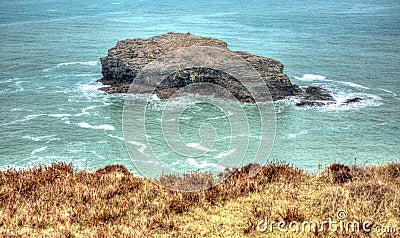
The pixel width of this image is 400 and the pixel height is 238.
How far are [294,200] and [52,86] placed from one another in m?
74.0

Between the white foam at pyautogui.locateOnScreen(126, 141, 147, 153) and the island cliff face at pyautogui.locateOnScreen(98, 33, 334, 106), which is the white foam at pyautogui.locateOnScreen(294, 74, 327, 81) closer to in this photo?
the island cliff face at pyautogui.locateOnScreen(98, 33, 334, 106)

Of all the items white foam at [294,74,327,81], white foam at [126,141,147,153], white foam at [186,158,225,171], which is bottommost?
white foam at [126,141,147,153]

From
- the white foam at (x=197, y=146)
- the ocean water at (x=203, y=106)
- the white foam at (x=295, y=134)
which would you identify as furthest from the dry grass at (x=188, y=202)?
the white foam at (x=295, y=134)

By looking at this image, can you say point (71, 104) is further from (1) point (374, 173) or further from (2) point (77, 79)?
(1) point (374, 173)

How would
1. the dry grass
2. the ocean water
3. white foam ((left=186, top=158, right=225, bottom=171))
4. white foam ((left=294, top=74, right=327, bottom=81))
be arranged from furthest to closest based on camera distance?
white foam ((left=294, top=74, right=327, bottom=81)), the ocean water, white foam ((left=186, top=158, right=225, bottom=171)), the dry grass

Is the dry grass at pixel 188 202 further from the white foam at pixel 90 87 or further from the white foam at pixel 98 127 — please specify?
the white foam at pixel 90 87

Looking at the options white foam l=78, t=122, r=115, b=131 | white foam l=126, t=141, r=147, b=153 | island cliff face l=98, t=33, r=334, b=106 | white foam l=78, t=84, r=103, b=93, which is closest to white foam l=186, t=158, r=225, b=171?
white foam l=126, t=141, r=147, b=153

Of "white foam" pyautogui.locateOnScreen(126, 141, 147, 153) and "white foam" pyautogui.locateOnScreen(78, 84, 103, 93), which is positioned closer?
"white foam" pyautogui.locateOnScreen(126, 141, 147, 153)

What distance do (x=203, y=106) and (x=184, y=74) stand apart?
8.93 metres

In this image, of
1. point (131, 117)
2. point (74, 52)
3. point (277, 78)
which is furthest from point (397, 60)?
point (74, 52)

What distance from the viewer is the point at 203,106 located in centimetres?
6744

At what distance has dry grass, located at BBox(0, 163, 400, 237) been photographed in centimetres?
1067

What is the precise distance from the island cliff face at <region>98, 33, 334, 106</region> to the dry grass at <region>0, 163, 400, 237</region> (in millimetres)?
55962

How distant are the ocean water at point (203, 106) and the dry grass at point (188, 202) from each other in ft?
6.08
